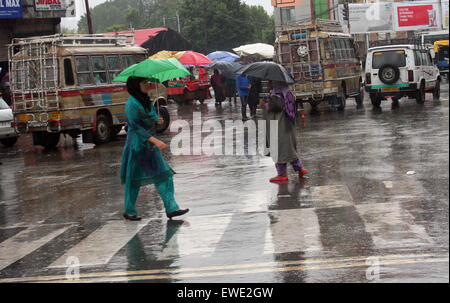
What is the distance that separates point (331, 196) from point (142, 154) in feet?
8.34

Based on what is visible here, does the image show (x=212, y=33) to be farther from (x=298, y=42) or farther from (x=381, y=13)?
(x=298, y=42)

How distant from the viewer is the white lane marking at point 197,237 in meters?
7.38

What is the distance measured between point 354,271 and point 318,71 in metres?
18.6

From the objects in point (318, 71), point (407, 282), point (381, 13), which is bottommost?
point (407, 282)

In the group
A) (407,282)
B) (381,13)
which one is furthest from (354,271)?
(381,13)

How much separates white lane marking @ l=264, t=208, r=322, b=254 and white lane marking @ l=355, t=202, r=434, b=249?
557 millimetres

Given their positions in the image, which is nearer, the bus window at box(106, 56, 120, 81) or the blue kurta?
the blue kurta

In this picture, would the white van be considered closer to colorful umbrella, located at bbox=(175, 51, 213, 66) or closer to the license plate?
the license plate

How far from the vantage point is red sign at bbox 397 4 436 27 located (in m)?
71.8

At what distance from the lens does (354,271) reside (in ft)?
20.2

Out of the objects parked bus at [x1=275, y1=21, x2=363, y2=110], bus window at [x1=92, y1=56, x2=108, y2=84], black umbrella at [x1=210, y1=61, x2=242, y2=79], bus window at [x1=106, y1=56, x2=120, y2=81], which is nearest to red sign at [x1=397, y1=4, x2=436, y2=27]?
black umbrella at [x1=210, y1=61, x2=242, y2=79]

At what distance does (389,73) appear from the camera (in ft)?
77.6

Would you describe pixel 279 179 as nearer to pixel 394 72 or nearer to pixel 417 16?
pixel 394 72

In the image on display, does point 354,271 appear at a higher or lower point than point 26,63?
lower
